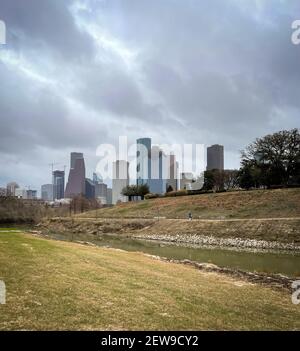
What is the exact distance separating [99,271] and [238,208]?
5405 centimetres

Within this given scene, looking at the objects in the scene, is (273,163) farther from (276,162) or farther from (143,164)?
(143,164)

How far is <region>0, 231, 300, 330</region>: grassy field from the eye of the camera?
837 cm

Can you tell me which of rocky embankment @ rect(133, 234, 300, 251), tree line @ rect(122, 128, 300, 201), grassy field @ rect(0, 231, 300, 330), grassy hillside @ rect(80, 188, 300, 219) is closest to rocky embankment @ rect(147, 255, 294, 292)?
grassy field @ rect(0, 231, 300, 330)

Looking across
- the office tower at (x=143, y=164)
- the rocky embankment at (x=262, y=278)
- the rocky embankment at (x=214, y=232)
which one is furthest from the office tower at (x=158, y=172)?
the rocky embankment at (x=262, y=278)

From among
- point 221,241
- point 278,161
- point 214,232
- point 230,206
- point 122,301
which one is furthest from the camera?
point 278,161

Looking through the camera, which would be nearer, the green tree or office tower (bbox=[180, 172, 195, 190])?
the green tree

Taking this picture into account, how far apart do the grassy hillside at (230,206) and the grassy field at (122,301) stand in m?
44.9

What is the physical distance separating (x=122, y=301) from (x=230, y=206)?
6036 centimetres

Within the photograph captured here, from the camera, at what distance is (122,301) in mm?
10172

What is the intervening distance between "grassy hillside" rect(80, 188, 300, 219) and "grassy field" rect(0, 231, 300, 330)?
44923 millimetres

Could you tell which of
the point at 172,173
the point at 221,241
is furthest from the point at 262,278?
the point at 172,173

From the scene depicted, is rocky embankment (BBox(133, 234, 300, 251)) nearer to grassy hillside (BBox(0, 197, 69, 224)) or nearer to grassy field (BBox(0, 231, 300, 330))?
grassy field (BBox(0, 231, 300, 330))
